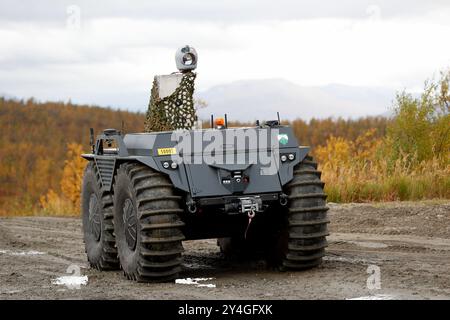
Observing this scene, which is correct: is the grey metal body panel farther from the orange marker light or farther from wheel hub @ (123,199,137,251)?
wheel hub @ (123,199,137,251)

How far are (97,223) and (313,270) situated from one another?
9.72ft

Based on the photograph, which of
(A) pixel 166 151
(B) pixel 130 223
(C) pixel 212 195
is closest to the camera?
(C) pixel 212 195

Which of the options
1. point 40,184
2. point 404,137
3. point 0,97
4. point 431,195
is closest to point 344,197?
point 431,195

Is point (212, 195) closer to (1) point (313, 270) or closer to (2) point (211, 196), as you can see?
(2) point (211, 196)

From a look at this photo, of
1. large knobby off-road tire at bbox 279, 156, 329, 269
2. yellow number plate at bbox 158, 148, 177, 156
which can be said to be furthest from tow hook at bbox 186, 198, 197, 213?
large knobby off-road tire at bbox 279, 156, 329, 269

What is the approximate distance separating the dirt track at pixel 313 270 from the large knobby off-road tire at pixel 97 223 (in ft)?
0.66

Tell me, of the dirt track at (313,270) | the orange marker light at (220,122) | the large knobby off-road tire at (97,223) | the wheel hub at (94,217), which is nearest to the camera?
the dirt track at (313,270)

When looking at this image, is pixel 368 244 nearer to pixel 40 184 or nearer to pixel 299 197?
pixel 299 197

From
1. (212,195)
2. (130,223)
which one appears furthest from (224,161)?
(130,223)

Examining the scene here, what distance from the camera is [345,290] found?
9.01 m

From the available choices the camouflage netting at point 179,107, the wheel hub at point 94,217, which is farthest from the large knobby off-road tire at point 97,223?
the camouflage netting at point 179,107

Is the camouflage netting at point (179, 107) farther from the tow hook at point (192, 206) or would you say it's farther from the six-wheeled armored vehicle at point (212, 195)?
the tow hook at point (192, 206)

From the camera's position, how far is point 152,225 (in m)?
9.68

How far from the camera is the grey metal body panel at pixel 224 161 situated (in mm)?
9883
